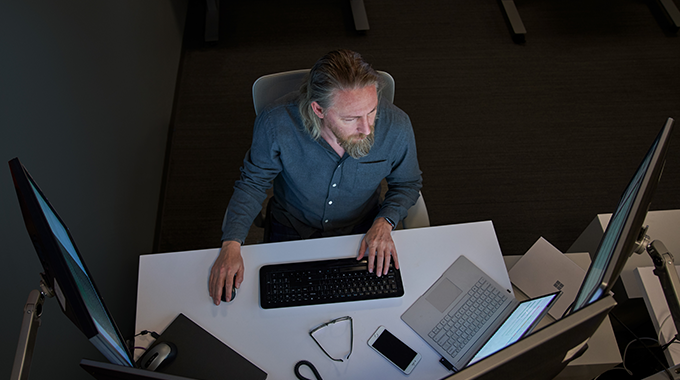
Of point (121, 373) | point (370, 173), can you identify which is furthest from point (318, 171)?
point (121, 373)

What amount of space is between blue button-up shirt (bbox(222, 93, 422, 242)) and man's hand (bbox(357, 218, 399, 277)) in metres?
0.10

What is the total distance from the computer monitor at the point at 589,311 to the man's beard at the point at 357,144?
68cm

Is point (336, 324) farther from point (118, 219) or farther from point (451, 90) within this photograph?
point (451, 90)

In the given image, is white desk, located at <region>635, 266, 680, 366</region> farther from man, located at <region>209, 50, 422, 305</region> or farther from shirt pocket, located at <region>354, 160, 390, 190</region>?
shirt pocket, located at <region>354, 160, 390, 190</region>

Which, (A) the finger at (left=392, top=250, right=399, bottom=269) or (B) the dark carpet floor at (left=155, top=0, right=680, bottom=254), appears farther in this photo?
(B) the dark carpet floor at (left=155, top=0, right=680, bottom=254)

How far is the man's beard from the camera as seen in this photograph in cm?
130

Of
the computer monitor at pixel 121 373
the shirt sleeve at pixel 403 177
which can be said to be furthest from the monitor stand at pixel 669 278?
the computer monitor at pixel 121 373

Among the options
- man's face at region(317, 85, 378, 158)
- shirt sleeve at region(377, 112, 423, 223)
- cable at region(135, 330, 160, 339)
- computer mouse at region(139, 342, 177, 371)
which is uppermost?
man's face at region(317, 85, 378, 158)

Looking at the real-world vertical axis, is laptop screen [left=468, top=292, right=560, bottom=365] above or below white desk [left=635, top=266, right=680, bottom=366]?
above

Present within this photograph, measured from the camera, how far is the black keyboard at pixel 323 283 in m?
1.24

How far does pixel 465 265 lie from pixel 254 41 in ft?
7.63

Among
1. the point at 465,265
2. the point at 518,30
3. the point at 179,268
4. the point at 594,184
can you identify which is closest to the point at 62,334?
the point at 179,268

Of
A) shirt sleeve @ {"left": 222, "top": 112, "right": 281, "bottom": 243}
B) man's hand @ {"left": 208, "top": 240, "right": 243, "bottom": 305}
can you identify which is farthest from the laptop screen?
shirt sleeve @ {"left": 222, "top": 112, "right": 281, "bottom": 243}

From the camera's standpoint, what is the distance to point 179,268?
51.1 inches
